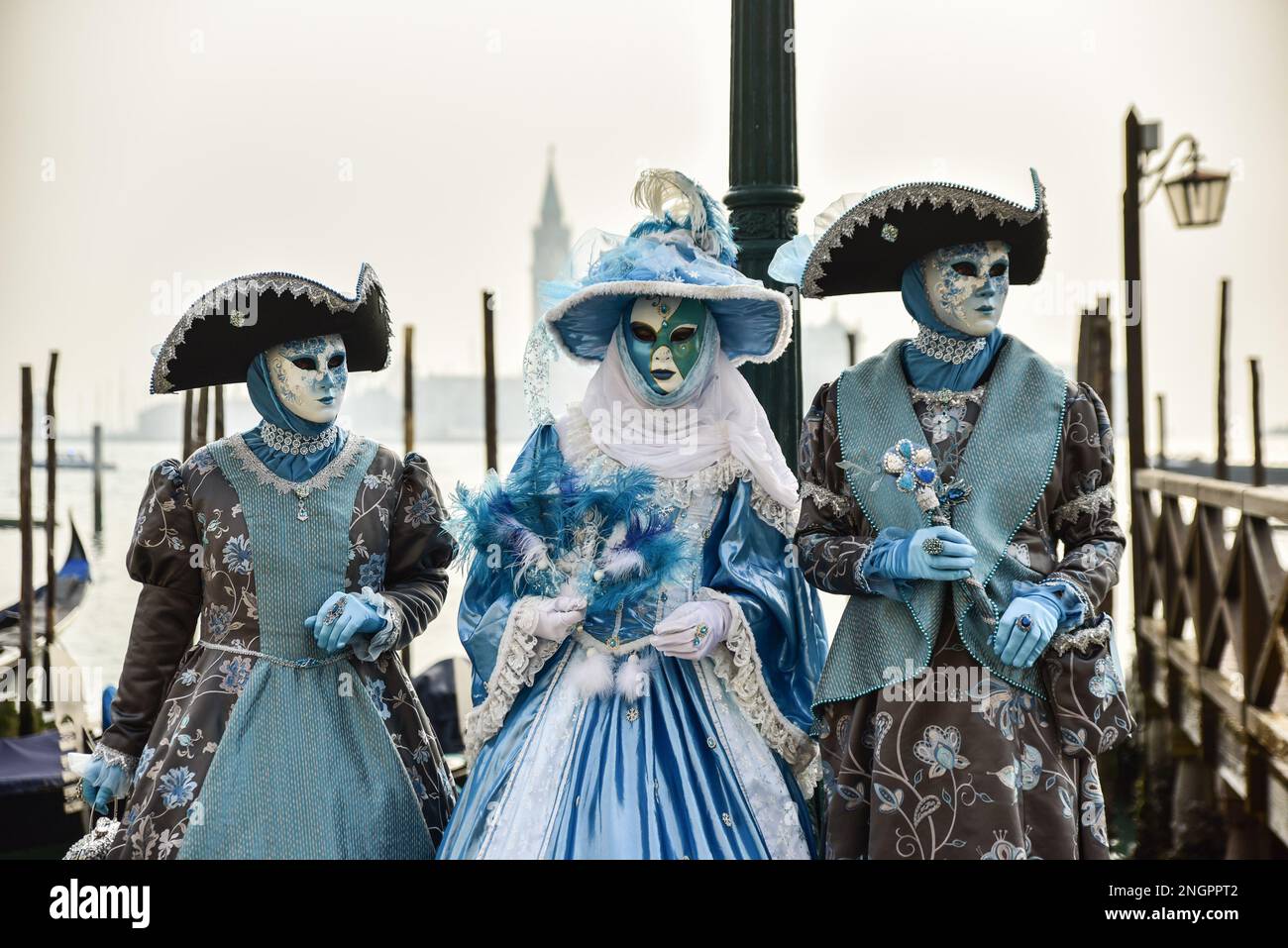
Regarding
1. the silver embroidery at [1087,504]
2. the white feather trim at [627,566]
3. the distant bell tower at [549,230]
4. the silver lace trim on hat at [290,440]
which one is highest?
the distant bell tower at [549,230]

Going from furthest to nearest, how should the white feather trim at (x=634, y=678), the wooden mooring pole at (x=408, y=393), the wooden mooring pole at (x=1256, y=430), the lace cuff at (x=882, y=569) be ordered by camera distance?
1. the wooden mooring pole at (x=1256, y=430)
2. the wooden mooring pole at (x=408, y=393)
3. the white feather trim at (x=634, y=678)
4. the lace cuff at (x=882, y=569)

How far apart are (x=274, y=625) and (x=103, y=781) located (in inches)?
20.2

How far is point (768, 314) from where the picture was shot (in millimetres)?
3230

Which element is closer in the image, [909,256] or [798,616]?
[909,256]

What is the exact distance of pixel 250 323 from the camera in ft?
9.84

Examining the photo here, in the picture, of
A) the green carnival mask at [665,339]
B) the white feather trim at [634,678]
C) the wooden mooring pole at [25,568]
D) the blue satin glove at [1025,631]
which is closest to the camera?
the blue satin glove at [1025,631]

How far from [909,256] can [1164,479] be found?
20.0 ft

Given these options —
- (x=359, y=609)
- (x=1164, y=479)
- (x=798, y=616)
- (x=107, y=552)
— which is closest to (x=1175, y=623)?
(x=1164, y=479)

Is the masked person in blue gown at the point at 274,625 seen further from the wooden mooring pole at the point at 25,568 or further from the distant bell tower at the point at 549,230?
the distant bell tower at the point at 549,230

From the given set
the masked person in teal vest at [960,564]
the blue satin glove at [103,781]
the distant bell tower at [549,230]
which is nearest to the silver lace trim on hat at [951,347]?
the masked person in teal vest at [960,564]

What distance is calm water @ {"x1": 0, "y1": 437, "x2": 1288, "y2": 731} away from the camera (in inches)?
688

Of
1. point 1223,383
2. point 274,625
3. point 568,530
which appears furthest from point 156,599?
point 1223,383

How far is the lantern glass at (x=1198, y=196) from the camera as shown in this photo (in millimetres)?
8586

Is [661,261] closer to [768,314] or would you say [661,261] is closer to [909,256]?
[768,314]
